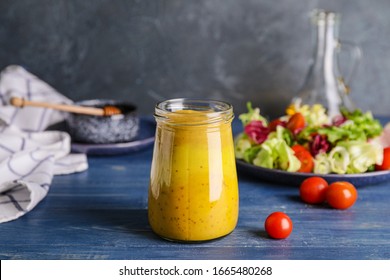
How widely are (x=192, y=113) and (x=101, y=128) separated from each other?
2.08ft

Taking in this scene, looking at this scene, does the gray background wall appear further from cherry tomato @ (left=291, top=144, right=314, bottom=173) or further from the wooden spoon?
cherry tomato @ (left=291, top=144, right=314, bottom=173)

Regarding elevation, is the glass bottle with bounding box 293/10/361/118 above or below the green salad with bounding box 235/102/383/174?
above

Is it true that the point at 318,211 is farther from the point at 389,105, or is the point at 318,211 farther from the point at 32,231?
the point at 389,105

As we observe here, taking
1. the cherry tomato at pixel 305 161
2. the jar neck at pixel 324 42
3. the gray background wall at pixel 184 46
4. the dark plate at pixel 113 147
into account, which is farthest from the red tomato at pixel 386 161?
the gray background wall at pixel 184 46

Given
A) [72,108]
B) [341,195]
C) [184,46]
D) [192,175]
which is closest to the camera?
[192,175]

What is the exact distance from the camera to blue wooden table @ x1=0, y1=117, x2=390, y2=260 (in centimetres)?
105

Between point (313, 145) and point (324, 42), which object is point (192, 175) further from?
point (324, 42)

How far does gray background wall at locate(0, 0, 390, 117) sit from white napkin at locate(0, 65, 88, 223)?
0.33m

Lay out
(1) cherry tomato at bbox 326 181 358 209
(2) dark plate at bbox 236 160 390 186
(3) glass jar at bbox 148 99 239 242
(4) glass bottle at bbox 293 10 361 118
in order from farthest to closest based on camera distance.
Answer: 1. (4) glass bottle at bbox 293 10 361 118
2. (2) dark plate at bbox 236 160 390 186
3. (1) cherry tomato at bbox 326 181 358 209
4. (3) glass jar at bbox 148 99 239 242

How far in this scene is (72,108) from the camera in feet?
5.37

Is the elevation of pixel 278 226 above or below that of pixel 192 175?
below

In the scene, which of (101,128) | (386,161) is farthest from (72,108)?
(386,161)

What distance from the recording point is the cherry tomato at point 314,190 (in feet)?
4.16

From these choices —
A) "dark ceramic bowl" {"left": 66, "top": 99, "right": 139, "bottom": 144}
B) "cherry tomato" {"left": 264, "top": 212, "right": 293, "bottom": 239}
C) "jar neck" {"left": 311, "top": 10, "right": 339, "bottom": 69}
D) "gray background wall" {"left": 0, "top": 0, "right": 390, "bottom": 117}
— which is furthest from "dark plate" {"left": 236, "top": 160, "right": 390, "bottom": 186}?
"gray background wall" {"left": 0, "top": 0, "right": 390, "bottom": 117}
